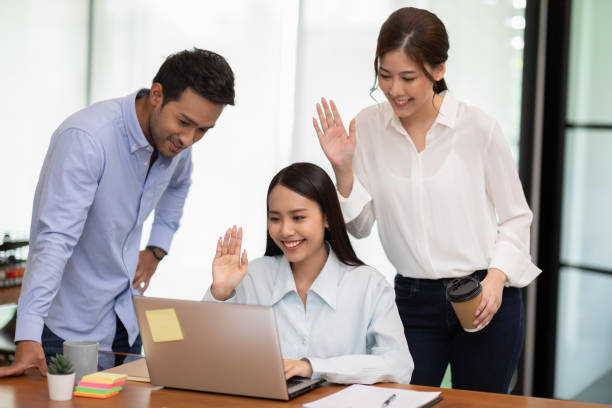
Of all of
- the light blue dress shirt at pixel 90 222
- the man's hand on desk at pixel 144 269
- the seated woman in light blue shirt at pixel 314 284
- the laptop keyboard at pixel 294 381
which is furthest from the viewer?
the man's hand on desk at pixel 144 269

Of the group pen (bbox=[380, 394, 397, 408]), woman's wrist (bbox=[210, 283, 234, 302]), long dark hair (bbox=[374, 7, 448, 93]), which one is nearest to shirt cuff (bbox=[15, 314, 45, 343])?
woman's wrist (bbox=[210, 283, 234, 302])

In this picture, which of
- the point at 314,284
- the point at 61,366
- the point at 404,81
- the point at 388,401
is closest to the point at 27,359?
the point at 61,366

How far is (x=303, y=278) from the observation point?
2.13 m

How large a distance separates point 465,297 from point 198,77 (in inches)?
36.7

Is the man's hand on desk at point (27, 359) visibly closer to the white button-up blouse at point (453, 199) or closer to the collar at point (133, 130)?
the collar at point (133, 130)

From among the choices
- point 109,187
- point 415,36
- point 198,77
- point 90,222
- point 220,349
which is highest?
point 415,36

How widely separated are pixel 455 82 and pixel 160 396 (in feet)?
8.47

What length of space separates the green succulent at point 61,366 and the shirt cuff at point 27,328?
6.6 inches

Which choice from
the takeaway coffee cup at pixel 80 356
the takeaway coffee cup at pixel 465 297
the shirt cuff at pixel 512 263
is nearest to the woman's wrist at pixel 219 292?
the takeaway coffee cup at pixel 80 356

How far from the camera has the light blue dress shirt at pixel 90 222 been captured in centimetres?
185

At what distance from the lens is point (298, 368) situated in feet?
5.71

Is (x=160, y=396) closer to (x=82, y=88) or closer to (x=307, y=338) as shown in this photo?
(x=307, y=338)

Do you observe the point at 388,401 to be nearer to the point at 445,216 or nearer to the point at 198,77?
the point at 445,216

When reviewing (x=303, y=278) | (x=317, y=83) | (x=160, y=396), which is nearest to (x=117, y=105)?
(x=303, y=278)
